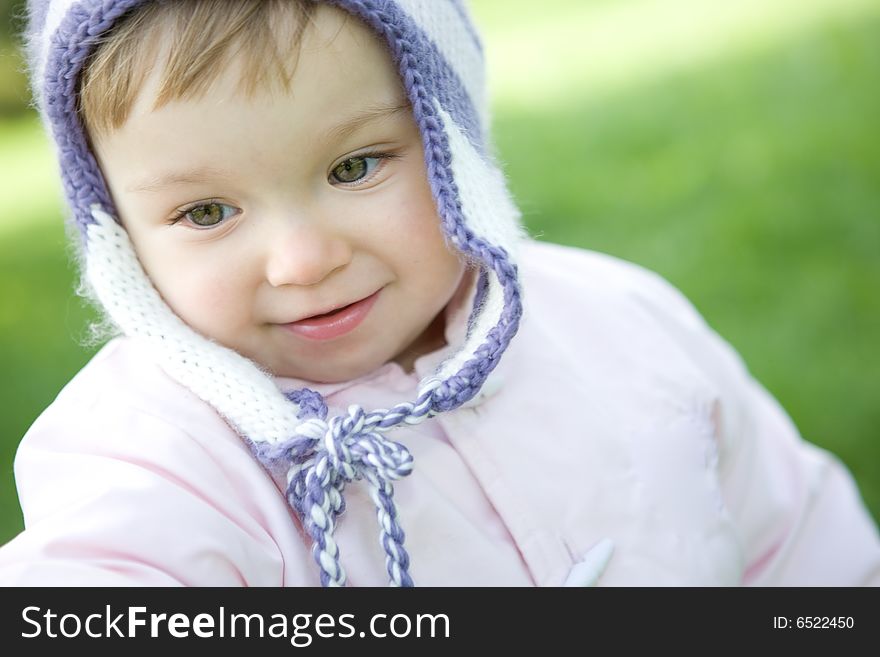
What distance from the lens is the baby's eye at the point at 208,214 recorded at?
1337mm

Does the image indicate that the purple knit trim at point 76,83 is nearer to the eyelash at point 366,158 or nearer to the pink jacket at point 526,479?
the eyelash at point 366,158

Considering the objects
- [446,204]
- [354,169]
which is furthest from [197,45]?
[446,204]

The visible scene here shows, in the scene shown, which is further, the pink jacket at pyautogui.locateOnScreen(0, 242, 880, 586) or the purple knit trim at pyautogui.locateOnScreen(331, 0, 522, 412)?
the purple knit trim at pyautogui.locateOnScreen(331, 0, 522, 412)

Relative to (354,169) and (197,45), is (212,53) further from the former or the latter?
(354,169)

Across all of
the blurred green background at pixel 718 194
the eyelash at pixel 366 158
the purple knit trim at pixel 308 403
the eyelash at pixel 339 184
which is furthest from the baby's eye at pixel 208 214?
the blurred green background at pixel 718 194

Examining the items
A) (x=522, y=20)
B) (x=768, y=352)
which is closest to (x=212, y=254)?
(x=768, y=352)

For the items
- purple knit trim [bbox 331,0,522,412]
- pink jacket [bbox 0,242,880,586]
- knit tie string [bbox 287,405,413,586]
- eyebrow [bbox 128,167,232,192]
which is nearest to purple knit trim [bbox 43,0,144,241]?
eyebrow [bbox 128,167,232,192]

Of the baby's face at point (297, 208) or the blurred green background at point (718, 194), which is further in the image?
the blurred green background at point (718, 194)

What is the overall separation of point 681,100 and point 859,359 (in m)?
2.03

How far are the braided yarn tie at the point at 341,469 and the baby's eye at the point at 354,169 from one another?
312mm

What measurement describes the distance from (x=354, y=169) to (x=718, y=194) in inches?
103

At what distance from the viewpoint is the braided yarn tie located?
50.8 inches

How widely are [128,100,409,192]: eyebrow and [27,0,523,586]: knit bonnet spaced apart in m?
0.05

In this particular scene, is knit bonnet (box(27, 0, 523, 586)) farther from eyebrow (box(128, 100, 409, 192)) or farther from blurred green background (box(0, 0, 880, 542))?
blurred green background (box(0, 0, 880, 542))
